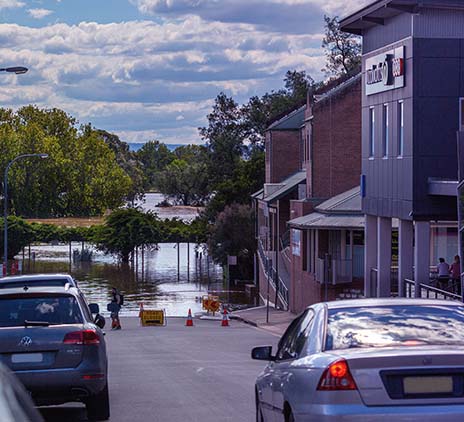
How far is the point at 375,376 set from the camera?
295 inches

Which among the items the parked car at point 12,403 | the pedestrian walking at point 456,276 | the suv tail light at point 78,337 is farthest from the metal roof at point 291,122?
the parked car at point 12,403

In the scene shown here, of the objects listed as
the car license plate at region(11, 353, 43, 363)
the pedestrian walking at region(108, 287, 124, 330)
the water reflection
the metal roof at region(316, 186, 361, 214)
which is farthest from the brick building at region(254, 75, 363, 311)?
the car license plate at region(11, 353, 43, 363)

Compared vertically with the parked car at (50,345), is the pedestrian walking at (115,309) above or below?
below

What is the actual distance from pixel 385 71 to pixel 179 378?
1706 cm

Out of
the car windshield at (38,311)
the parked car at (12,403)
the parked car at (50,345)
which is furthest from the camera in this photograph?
the car windshield at (38,311)

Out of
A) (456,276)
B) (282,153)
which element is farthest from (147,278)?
(456,276)

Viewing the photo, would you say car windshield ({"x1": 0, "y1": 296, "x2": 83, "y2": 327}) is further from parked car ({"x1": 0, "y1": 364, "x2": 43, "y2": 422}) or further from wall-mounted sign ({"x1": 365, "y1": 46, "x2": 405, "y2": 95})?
wall-mounted sign ({"x1": 365, "y1": 46, "x2": 405, "y2": 95})

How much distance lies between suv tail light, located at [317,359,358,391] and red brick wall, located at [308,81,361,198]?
1681 inches

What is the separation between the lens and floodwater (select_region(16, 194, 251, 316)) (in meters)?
63.5

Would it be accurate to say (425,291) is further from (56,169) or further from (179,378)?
(56,169)

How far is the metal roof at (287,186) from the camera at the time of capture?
58.2 metres

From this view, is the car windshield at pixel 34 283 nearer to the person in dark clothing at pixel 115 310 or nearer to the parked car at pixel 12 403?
the parked car at pixel 12 403

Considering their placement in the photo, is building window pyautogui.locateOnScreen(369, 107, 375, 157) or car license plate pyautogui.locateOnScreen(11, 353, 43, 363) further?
building window pyautogui.locateOnScreen(369, 107, 375, 157)

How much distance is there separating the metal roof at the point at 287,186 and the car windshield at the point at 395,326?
4937 centimetres
